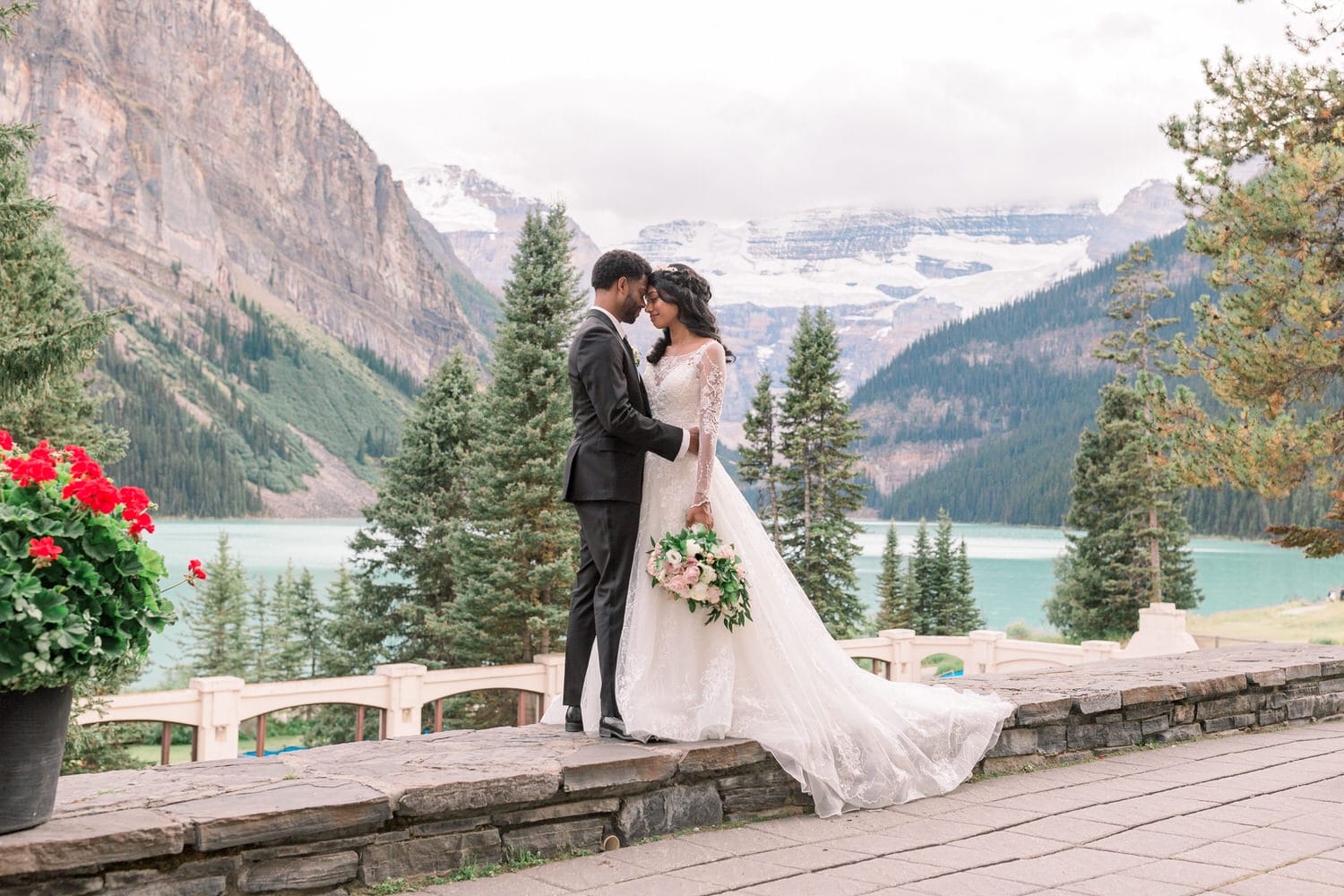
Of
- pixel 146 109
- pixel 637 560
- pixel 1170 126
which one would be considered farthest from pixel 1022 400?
pixel 637 560

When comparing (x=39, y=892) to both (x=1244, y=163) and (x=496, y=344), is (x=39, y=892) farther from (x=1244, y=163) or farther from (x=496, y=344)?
(x=496, y=344)

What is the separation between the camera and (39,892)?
2.71m

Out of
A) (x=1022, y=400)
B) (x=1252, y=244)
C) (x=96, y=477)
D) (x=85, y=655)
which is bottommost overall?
(x=85, y=655)

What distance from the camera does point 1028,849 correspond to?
12.8 feet

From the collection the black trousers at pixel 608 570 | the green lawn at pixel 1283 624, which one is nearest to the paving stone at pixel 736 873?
the black trousers at pixel 608 570

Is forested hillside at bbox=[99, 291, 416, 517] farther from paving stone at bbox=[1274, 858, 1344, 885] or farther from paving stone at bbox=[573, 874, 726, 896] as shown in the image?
paving stone at bbox=[1274, 858, 1344, 885]

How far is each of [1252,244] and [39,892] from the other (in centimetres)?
1373

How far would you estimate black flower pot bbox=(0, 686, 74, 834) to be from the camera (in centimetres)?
276

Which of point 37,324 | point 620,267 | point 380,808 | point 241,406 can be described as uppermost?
point 241,406

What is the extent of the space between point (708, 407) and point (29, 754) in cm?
271

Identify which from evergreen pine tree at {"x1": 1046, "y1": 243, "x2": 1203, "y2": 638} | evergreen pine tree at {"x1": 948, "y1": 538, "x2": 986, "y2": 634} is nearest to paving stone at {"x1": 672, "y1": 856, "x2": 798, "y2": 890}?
evergreen pine tree at {"x1": 1046, "y1": 243, "x2": 1203, "y2": 638}

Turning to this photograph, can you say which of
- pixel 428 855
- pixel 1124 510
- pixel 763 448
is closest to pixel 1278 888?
pixel 428 855

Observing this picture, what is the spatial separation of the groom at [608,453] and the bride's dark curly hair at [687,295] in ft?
0.23

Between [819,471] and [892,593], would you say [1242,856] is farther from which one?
[892,593]
